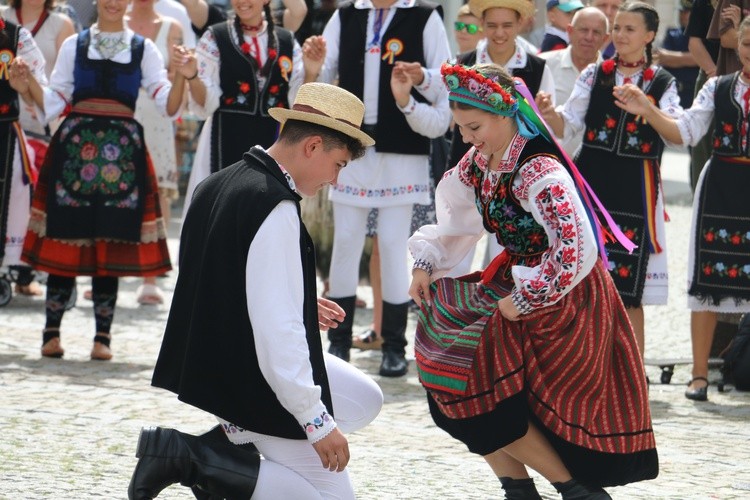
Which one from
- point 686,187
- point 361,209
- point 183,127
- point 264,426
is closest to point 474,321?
point 264,426

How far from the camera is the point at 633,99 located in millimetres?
6492

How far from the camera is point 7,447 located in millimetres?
5410

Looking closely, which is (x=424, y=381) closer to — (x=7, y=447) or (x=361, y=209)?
(x=7, y=447)

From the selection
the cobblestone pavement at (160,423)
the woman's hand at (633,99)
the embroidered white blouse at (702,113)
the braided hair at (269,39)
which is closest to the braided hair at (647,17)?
the embroidered white blouse at (702,113)

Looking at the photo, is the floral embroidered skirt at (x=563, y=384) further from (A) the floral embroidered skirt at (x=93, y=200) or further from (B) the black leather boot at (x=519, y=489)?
(A) the floral embroidered skirt at (x=93, y=200)

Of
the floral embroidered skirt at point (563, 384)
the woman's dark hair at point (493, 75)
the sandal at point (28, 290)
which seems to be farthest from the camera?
the sandal at point (28, 290)

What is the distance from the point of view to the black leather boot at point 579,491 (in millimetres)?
4578

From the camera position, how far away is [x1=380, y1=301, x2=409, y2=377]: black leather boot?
7.22 m

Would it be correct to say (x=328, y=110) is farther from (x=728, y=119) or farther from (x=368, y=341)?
(x=368, y=341)

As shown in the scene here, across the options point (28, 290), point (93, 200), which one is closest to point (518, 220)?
point (93, 200)

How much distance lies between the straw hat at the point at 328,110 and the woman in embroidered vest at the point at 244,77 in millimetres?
3042

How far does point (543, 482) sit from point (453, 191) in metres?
1.21

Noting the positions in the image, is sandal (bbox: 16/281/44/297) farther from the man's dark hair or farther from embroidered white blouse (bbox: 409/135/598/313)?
the man's dark hair

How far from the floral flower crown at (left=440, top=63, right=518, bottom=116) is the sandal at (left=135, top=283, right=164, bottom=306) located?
4753 mm
